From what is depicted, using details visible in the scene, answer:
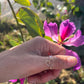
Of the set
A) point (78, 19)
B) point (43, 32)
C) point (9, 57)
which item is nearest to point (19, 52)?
point (9, 57)

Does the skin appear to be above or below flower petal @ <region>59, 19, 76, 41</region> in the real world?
below

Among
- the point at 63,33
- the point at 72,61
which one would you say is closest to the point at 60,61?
the point at 72,61

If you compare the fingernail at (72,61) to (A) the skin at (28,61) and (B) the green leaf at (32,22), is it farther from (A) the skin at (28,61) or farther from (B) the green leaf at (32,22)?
(B) the green leaf at (32,22)

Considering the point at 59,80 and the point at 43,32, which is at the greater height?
the point at 43,32

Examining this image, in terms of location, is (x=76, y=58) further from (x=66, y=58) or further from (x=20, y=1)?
(x=20, y=1)

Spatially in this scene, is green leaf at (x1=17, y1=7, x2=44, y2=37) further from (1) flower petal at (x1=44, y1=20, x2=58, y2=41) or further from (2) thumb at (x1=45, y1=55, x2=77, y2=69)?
(2) thumb at (x1=45, y1=55, x2=77, y2=69)

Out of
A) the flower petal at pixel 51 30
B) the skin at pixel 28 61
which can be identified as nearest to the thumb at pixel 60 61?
the skin at pixel 28 61

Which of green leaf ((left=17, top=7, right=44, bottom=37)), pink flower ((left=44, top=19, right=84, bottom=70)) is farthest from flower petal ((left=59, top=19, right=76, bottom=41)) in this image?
green leaf ((left=17, top=7, right=44, bottom=37))

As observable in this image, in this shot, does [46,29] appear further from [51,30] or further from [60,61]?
[60,61]
